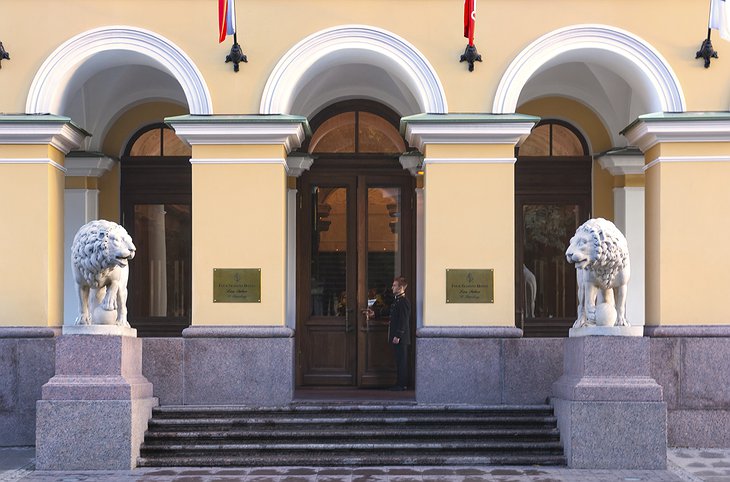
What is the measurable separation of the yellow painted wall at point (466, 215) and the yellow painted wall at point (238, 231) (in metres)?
1.88

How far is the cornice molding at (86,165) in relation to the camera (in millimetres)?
16734

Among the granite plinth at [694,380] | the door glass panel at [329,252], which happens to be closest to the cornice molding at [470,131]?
the granite plinth at [694,380]

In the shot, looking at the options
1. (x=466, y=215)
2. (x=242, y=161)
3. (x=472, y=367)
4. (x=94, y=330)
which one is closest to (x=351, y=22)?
(x=242, y=161)

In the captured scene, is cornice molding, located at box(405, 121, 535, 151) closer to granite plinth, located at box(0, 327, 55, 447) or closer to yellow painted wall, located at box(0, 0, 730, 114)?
yellow painted wall, located at box(0, 0, 730, 114)

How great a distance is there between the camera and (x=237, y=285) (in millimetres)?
14000

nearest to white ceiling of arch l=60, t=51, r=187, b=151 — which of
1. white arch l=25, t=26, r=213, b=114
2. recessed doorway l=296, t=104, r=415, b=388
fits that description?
white arch l=25, t=26, r=213, b=114

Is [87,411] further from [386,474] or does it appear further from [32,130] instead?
[32,130]

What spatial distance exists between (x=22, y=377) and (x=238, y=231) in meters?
3.20

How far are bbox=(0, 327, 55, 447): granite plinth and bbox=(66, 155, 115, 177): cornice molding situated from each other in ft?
12.1

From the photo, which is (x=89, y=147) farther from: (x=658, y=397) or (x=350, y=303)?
(x=658, y=397)

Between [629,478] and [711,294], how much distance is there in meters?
→ 3.27

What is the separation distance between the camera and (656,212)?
14.1 m

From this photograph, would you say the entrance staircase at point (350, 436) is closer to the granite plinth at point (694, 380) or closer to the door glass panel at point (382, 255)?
the granite plinth at point (694, 380)

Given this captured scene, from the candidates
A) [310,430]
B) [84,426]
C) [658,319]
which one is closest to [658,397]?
[658,319]
